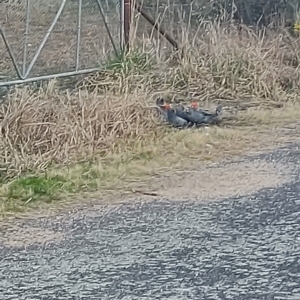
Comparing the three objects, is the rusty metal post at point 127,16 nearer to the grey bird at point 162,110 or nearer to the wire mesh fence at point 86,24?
the wire mesh fence at point 86,24

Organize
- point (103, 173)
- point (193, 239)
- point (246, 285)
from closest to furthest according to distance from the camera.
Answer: point (246, 285) → point (193, 239) → point (103, 173)

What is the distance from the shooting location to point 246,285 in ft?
15.0

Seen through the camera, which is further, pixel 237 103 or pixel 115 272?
pixel 237 103

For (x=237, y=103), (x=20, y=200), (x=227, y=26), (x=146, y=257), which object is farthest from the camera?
(x=227, y=26)

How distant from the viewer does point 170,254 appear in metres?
5.09

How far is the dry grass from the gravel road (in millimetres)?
844

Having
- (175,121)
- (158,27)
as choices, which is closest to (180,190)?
(175,121)

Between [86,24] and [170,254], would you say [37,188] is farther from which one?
[86,24]

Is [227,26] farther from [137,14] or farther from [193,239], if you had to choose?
[193,239]

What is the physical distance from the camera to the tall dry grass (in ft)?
24.5

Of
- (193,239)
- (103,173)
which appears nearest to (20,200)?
(103,173)

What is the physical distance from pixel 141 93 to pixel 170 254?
416 centimetres

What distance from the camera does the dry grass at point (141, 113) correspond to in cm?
697

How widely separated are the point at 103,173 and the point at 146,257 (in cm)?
196
